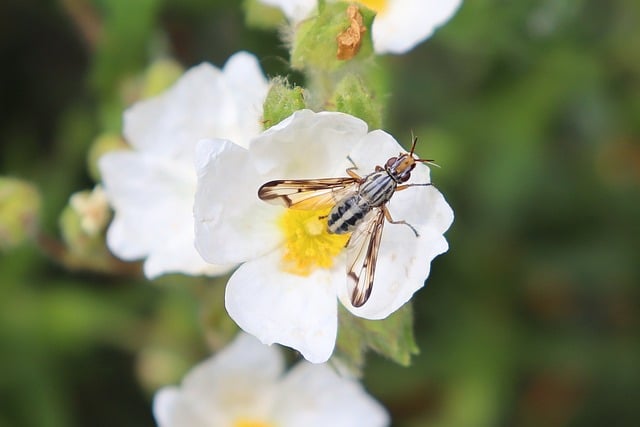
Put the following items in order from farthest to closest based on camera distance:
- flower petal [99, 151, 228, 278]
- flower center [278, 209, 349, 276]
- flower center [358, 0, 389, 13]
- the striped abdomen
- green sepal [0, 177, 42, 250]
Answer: green sepal [0, 177, 42, 250] < flower center [358, 0, 389, 13] < flower petal [99, 151, 228, 278] < flower center [278, 209, 349, 276] < the striped abdomen

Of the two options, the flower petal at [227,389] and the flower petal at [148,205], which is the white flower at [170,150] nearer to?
the flower petal at [148,205]

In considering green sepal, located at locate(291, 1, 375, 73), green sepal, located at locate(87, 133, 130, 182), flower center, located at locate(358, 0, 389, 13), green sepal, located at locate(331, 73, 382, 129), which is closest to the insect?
green sepal, located at locate(331, 73, 382, 129)

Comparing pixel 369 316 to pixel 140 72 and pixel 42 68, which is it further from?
pixel 42 68

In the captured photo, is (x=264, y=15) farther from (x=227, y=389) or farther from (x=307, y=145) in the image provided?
(x=227, y=389)

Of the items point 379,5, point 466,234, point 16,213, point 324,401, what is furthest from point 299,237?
point 466,234

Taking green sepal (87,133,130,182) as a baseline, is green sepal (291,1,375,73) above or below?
below

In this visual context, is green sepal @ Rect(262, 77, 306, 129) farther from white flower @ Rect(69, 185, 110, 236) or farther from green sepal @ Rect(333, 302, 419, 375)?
white flower @ Rect(69, 185, 110, 236)

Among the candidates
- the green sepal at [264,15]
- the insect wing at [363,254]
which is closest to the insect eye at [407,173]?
the insect wing at [363,254]

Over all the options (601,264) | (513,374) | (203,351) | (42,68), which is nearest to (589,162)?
(601,264)
